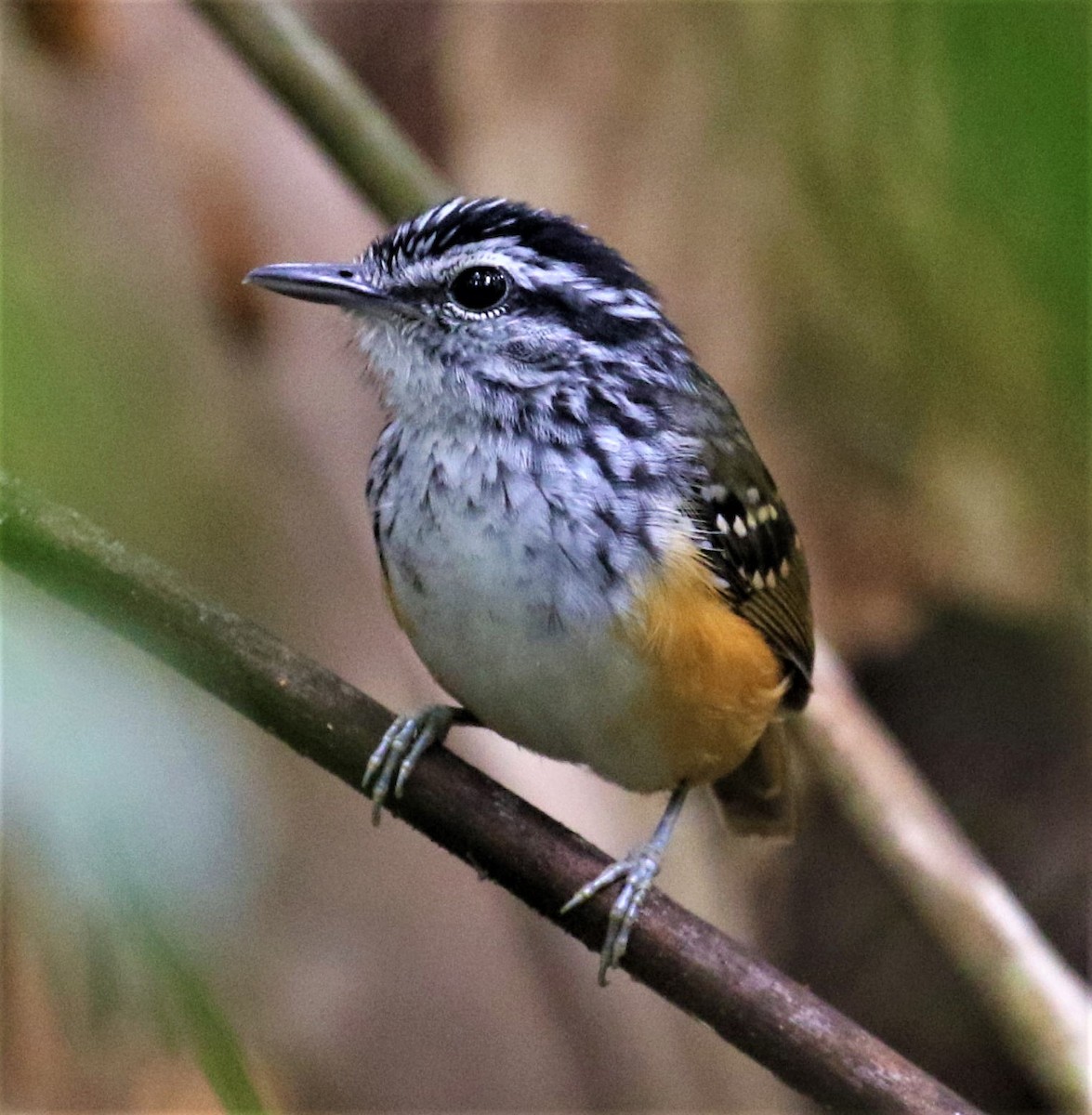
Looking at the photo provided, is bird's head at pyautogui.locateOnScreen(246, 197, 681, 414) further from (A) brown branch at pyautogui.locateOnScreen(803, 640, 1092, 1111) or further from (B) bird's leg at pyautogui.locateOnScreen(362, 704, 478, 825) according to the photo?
(A) brown branch at pyautogui.locateOnScreen(803, 640, 1092, 1111)

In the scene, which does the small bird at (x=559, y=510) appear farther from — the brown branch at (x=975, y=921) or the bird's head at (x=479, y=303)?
the brown branch at (x=975, y=921)

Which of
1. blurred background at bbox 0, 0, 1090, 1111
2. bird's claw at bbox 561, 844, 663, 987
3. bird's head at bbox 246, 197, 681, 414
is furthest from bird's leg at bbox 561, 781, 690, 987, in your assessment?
bird's head at bbox 246, 197, 681, 414

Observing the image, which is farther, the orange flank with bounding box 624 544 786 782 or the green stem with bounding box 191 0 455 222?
the green stem with bounding box 191 0 455 222

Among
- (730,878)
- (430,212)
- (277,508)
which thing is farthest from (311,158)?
(730,878)

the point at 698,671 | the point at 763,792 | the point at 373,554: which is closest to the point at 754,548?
the point at 698,671

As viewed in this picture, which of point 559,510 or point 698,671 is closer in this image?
point 559,510

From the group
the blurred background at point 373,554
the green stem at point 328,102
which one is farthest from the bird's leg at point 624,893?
the green stem at point 328,102

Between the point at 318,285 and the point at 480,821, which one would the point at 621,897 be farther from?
the point at 318,285
